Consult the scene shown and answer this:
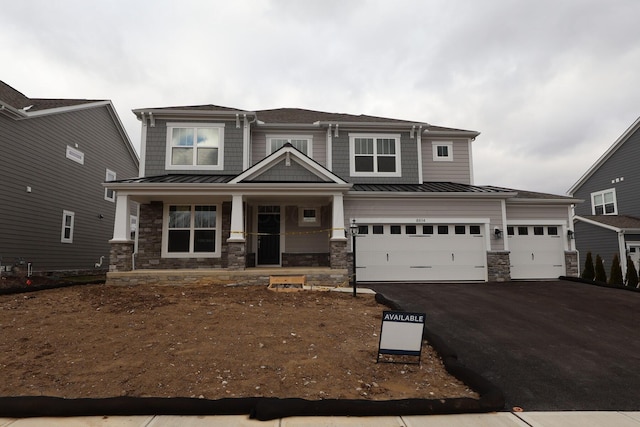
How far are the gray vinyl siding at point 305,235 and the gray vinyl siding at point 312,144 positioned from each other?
2.32 metres

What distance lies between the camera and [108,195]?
64.7ft

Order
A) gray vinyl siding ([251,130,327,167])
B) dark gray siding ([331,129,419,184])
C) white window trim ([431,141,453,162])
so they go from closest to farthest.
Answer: dark gray siding ([331,129,419,184]) → gray vinyl siding ([251,130,327,167]) → white window trim ([431,141,453,162])

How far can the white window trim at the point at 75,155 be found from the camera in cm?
1636

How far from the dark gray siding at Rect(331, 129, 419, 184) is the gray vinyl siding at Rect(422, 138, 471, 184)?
0.99m

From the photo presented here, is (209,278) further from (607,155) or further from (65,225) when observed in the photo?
(607,155)

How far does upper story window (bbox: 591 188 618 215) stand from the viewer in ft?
64.9

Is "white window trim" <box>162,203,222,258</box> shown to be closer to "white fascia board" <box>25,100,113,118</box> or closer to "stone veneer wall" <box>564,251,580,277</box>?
"white fascia board" <box>25,100,113,118</box>

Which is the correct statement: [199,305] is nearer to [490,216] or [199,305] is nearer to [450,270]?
[450,270]

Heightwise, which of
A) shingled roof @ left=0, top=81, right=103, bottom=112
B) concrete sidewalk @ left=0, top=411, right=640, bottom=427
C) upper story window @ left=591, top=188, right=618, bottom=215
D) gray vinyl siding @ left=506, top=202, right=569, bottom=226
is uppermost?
shingled roof @ left=0, top=81, right=103, bottom=112

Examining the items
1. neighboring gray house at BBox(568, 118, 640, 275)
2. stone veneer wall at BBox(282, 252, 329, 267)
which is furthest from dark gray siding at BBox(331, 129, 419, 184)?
neighboring gray house at BBox(568, 118, 640, 275)

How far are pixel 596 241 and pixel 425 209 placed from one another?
38.3 feet

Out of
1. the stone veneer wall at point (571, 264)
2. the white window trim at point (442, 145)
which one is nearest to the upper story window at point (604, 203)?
the stone veneer wall at point (571, 264)

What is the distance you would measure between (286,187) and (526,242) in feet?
31.0

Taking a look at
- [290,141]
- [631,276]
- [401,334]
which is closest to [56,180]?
[290,141]
